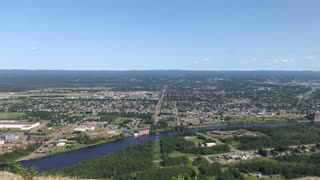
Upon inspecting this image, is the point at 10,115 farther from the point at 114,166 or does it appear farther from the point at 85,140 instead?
the point at 114,166

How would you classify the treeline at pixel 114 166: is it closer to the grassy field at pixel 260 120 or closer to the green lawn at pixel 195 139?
the green lawn at pixel 195 139

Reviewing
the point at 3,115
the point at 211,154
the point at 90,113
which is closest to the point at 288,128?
the point at 211,154

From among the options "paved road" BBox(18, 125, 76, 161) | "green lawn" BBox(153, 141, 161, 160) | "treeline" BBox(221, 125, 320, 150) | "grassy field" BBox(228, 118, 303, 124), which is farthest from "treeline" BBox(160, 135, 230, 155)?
"grassy field" BBox(228, 118, 303, 124)

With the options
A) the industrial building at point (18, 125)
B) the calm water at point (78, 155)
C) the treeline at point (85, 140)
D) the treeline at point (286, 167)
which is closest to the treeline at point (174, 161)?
the treeline at point (286, 167)

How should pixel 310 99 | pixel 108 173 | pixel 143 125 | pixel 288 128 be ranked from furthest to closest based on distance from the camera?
pixel 310 99 → pixel 143 125 → pixel 288 128 → pixel 108 173

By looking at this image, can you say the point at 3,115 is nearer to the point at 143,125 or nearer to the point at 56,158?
the point at 143,125

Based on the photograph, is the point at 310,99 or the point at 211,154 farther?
the point at 310,99
